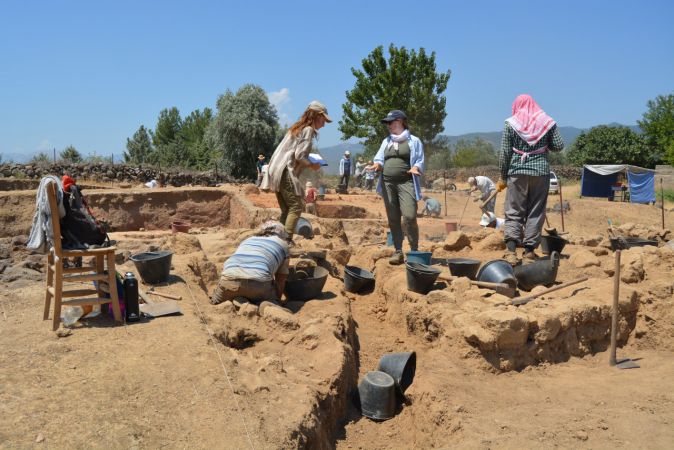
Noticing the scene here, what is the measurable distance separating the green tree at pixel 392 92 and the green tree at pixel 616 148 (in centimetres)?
1143

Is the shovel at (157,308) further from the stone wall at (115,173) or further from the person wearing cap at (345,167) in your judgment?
the stone wall at (115,173)

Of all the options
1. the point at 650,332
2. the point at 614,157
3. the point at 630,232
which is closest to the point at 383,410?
the point at 650,332

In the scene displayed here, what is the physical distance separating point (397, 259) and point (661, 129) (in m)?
35.9

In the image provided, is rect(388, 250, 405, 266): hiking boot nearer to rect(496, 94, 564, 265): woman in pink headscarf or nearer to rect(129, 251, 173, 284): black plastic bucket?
rect(496, 94, 564, 265): woman in pink headscarf

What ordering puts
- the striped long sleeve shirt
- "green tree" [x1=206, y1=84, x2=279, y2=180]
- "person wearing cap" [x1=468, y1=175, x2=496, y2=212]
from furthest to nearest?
"green tree" [x1=206, y1=84, x2=279, y2=180] < "person wearing cap" [x1=468, y1=175, x2=496, y2=212] < the striped long sleeve shirt

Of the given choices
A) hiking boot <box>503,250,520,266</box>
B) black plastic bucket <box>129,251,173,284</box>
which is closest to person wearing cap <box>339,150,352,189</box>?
hiking boot <box>503,250,520,266</box>

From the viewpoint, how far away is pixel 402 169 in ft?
20.0

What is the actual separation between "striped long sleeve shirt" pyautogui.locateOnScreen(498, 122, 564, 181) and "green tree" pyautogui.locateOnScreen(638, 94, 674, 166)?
28608mm

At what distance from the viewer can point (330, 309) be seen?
5094 mm

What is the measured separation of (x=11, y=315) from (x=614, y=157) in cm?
3717

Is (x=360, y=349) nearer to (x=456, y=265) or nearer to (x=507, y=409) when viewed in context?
(x=456, y=265)

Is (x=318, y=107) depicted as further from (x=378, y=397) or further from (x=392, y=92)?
(x=392, y=92)

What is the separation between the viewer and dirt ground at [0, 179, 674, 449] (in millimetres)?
2895

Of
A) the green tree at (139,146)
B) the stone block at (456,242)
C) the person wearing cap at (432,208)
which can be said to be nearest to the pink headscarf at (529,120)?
the stone block at (456,242)
